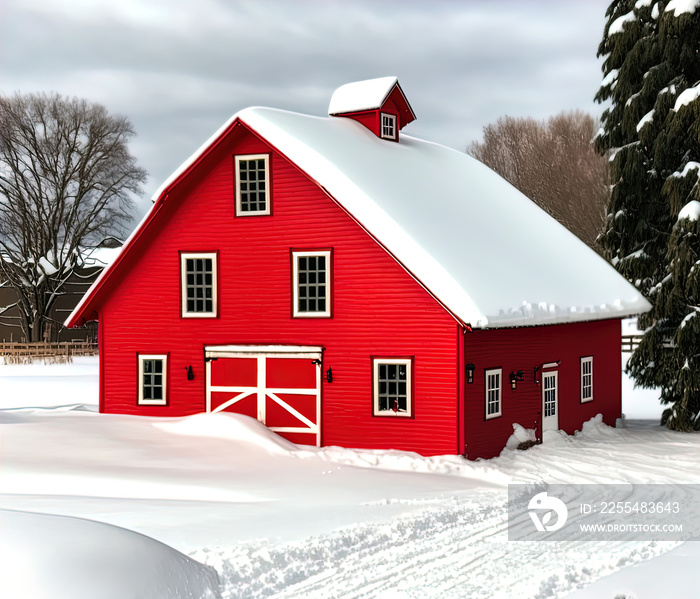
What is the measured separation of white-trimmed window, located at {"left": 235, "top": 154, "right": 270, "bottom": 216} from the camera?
19.8m

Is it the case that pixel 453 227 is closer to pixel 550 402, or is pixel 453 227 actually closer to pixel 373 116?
pixel 373 116

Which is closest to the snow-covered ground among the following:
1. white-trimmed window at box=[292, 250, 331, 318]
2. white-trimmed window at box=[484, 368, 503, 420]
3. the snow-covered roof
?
white-trimmed window at box=[484, 368, 503, 420]

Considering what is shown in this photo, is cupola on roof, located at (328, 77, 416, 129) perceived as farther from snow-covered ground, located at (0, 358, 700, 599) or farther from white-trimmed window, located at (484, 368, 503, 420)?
snow-covered ground, located at (0, 358, 700, 599)

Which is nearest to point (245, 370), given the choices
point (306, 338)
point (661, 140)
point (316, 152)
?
point (306, 338)

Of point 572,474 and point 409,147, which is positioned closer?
point 572,474

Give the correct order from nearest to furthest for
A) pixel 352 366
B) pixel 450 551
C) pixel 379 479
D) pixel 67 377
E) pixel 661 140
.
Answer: pixel 450 551 → pixel 379 479 → pixel 352 366 → pixel 661 140 → pixel 67 377

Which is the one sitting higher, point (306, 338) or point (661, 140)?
point (661, 140)

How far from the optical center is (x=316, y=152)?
1892cm

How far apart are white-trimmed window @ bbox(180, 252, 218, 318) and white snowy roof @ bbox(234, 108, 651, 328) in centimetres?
328

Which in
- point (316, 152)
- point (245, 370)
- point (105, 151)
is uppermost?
point (105, 151)

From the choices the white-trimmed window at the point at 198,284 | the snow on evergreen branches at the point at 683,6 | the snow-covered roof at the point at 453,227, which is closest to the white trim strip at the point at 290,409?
the white-trimmed window at the point at 198,284

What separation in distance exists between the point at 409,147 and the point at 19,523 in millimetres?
16416

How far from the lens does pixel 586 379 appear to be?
918 inches

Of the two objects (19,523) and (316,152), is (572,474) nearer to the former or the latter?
(316,152)
